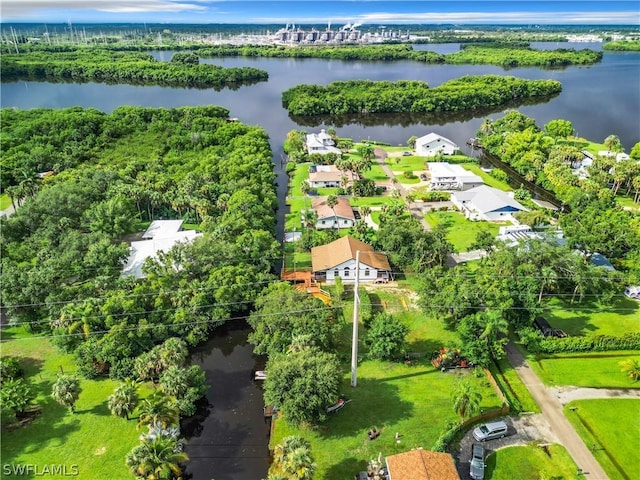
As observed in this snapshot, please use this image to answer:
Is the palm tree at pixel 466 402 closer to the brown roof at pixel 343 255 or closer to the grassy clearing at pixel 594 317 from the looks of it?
the grassy clearing at pixel 594 317

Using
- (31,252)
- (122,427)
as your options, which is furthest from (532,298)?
(31,252)

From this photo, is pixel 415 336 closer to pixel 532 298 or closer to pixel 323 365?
pixel 532 298

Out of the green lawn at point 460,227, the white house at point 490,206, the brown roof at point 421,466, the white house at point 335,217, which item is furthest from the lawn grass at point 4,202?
the white house at point 490,206

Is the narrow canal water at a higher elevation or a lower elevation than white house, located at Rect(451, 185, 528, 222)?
lower

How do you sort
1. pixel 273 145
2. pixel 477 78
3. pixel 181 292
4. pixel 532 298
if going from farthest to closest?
pixel 477 78 → pixel 273 145 → pixel 181 292 → pixel 532 298

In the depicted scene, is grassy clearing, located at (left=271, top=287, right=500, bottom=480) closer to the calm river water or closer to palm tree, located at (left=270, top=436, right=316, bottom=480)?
palm tree, located at (left=270, top=436, right=316, bottom=480)

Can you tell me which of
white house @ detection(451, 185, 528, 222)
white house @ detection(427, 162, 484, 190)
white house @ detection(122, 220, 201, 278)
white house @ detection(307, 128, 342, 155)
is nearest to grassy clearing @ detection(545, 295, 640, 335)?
white house @ detection(451, 185, 528, 222)
